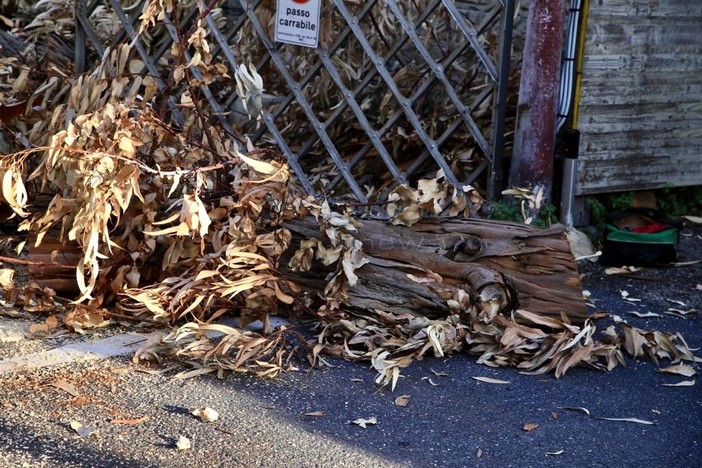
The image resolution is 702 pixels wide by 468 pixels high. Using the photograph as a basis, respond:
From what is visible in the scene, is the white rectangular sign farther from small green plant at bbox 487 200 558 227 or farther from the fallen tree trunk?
the fallen tree trunk

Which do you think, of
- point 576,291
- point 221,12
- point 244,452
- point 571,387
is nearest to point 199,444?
point 244,452

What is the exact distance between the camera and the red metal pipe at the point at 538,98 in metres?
5.57

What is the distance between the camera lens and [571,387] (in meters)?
3.97

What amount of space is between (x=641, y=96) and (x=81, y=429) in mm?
4212

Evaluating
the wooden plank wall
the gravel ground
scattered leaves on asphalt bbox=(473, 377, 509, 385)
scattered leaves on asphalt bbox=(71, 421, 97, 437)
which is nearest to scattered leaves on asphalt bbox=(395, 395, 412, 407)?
the gravel ground

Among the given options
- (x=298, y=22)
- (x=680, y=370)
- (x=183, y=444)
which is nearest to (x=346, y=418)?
(x=183, y=444)

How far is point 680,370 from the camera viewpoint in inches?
164

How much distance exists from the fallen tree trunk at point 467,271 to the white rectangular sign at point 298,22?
189cm

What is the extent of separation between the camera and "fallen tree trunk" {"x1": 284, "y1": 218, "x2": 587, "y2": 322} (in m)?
4.39

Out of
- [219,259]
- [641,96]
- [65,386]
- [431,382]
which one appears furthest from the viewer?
[641,96]

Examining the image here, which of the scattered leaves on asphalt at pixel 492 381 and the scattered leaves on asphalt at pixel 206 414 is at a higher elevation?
the scattered leaves on asphalt at pixel 492 381

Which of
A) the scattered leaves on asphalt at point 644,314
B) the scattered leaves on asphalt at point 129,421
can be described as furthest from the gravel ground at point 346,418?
the scattered leaves on asphalt at point 644,314

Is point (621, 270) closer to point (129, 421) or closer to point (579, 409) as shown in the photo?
point (579, 409)

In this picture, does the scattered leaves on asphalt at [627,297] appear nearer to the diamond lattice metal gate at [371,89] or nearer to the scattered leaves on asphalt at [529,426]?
the diamond lattice metal gate at [371,89]
